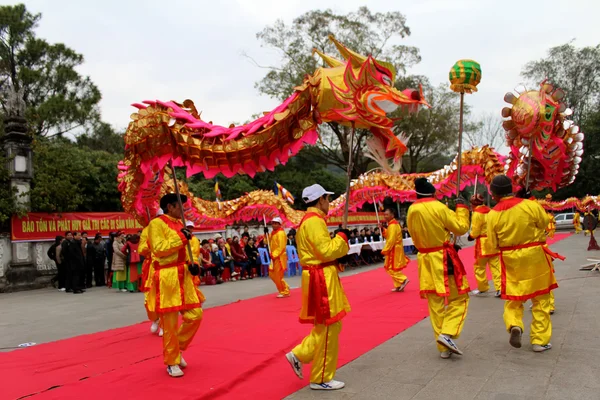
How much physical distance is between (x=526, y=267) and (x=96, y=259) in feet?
32.0

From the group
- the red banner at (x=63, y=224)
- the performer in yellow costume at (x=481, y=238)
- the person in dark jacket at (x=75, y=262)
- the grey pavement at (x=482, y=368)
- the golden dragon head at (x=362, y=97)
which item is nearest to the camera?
the grey pavement at (x=482, y=368)

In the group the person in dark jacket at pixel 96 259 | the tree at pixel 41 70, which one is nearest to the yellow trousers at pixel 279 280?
the person in dark jacket at pixel 96 259

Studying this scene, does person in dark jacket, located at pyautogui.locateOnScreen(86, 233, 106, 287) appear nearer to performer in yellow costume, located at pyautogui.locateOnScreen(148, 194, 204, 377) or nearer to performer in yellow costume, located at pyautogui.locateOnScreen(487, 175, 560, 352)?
performer in yellow costume, located at pyautogui.locateOnScreen(148, 194, 204, 377)

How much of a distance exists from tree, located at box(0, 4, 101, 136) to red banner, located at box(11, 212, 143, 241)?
36.3 feet

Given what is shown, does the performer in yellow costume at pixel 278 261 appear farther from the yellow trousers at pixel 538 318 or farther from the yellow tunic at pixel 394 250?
the yellow trousers at pixel 538 318

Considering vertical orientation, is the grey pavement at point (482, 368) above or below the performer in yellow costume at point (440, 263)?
below

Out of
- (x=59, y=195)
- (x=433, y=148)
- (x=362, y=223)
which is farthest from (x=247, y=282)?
(x=433, y=148)

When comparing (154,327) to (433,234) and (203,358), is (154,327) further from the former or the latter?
(433,234)

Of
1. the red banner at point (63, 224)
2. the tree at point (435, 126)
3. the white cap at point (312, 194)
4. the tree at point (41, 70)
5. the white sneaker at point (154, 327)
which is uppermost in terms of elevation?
the tree at point (41, 70)

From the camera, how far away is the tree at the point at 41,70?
2162 centimetres

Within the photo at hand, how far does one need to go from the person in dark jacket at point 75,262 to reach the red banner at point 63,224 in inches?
44.3

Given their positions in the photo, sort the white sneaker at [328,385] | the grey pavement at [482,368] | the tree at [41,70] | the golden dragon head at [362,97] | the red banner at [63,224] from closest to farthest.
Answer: the grey pavement at [482,368], the white sneaker at [328,385], the golden dragon head at [362,97], the red banner at [63,224], the tree at [41,70]

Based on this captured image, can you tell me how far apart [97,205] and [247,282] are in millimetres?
7175

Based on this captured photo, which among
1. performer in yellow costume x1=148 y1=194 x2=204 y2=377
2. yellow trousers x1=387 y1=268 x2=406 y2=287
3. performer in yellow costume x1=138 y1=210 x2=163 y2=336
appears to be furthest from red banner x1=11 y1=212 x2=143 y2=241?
performer in yellow costume x1=148 y1=194 x2=204 y2=377
